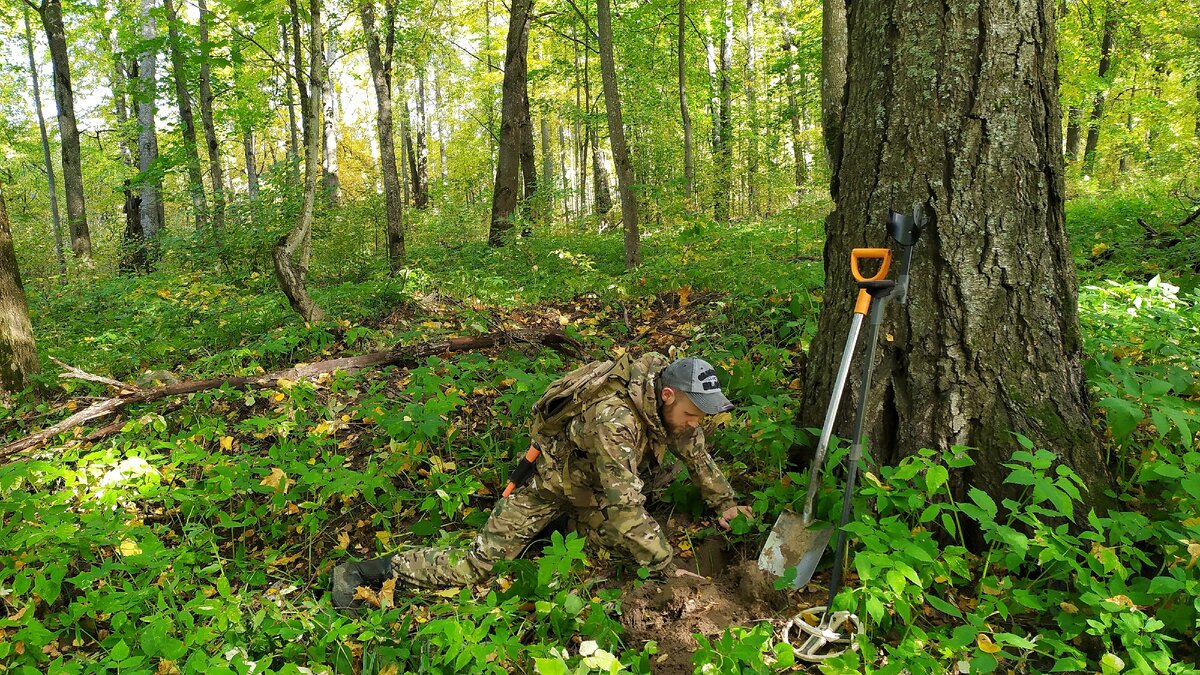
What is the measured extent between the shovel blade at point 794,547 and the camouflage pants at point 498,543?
0.78 m

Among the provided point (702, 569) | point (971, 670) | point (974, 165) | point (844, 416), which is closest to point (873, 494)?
point (844, 416)

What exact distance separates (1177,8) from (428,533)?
15.4 m

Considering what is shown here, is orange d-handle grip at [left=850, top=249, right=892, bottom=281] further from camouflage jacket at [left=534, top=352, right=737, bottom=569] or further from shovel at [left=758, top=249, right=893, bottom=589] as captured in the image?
camouflage jacket at [left=534, top=352, right=737, bottom=569]

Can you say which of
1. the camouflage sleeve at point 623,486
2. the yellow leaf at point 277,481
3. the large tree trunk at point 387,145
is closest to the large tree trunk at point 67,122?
the large tree trunk at point 387,145

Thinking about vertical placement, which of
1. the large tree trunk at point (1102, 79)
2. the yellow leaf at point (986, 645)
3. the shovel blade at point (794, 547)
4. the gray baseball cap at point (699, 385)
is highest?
the large tree trunk at point (1102, 79)

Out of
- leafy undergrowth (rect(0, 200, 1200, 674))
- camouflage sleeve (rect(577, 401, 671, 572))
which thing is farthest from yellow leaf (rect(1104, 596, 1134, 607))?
camouflage sleeve (rect(577, 401, 671, 572))

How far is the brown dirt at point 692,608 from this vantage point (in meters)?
2.56

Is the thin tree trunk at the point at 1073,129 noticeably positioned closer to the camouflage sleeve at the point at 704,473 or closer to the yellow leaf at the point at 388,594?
the camouflage sleeve at the point at 704,473

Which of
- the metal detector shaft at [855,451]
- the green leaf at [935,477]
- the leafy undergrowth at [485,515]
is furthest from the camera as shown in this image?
the metal detector shaft at [855,451]

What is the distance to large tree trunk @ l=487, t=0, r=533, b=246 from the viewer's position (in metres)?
11.0

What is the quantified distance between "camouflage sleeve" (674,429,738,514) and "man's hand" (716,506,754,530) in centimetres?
5

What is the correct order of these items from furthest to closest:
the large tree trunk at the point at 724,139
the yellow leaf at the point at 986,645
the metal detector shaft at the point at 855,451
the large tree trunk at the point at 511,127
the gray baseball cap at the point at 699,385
Result: 1. the large tree trunk at the point at 724,139
2. the large tree trunk at the point at 511,127
3. the gray baseball cap at the point at 699,385
4. the metal detector shaft at the point at 855,451
5. the yellow leaf at the point at 986,645

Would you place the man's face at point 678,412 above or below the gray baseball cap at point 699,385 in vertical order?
below

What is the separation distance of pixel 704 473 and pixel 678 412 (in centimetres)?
45
